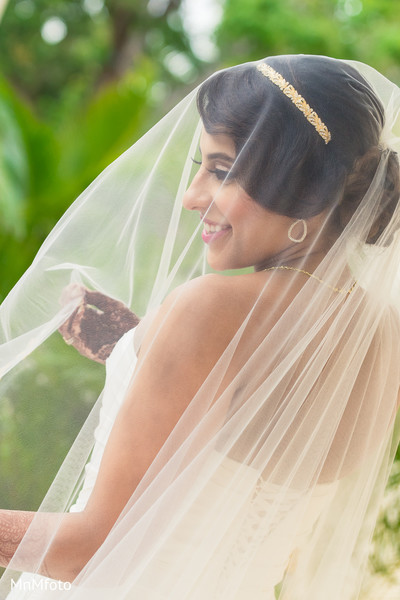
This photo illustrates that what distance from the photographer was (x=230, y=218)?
49.1 inches

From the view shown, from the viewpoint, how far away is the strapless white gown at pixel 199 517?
1248 millimetres

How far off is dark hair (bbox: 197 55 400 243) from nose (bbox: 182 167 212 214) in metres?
0.08

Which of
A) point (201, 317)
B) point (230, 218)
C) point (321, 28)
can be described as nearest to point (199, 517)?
point (201, 317)

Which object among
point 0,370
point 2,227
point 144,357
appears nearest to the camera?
point 144,357

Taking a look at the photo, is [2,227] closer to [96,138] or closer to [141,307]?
Answer: [96,138]

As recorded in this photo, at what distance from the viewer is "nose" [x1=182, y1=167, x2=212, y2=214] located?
4.23 ft

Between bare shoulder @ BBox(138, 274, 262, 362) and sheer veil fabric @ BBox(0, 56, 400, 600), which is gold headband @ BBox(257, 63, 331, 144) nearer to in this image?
sheer veil fabric @ BBox(0, 56, 400, 600)

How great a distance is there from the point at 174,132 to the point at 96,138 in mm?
3943

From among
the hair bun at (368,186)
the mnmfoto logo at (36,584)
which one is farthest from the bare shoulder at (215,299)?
the mnmfoto logo at (36,584)

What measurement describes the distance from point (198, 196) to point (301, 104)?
231 mm

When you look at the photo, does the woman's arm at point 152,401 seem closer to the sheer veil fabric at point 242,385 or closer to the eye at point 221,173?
the sheer veil fabric at point 242,385

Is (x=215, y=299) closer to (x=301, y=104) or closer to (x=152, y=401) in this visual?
(x=152, y=401)

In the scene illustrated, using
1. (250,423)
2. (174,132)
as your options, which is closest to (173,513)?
(250,423)

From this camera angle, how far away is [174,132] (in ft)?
4.63
